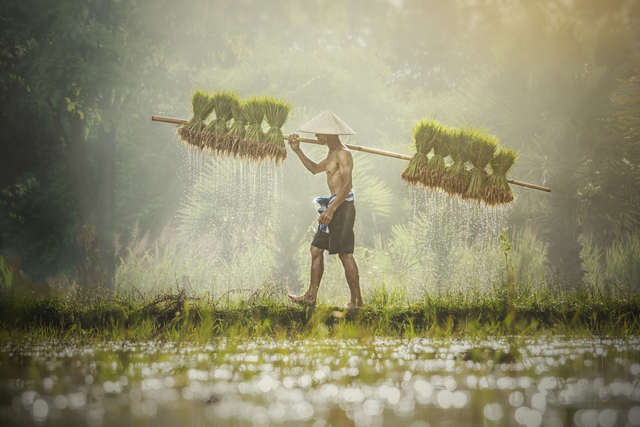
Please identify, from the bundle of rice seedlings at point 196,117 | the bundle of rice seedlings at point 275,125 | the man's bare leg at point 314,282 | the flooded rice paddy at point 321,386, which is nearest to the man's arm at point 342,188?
the man's bare leg at point 314,282

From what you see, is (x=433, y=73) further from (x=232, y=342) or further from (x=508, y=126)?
(x=232, y=342)

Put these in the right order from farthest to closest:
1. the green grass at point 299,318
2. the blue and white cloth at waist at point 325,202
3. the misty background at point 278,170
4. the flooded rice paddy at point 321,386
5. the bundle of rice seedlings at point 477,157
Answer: the misty background at point 278,170, the bundle of rice seedlings at point 477,157, the blue and white cloth at waist at point 325,202, the green grass at point 299,318, the flooded rice paddy at point 321,386

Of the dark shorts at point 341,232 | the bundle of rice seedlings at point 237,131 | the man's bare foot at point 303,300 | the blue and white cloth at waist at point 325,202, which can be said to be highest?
the bundle of rice seedlings at point 237,131

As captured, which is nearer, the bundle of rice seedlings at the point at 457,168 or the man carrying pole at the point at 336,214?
the man carrying pole at the point at 336,214

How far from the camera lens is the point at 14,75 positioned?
35.4 ft

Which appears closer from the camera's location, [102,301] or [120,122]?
[102,301]

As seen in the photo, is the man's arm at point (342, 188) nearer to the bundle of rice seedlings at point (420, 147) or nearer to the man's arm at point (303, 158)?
the man's arm at point (303, 158)

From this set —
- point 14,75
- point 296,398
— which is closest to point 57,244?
point 14,75

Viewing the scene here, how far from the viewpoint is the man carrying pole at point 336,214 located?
13.6 ft

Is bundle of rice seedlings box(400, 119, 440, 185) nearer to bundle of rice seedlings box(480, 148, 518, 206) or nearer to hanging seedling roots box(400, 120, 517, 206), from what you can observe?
hanging seedling roots box(400, 120, 517, 206)

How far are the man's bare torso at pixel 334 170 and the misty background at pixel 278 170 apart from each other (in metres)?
2.79

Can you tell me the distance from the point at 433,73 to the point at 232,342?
20.7 metres

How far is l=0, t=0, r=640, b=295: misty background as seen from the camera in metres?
8.68

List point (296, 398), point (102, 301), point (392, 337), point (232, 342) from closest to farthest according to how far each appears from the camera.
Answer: point (296, 398)
point (232, 342)
point (392, 337)
point (102, 301)
